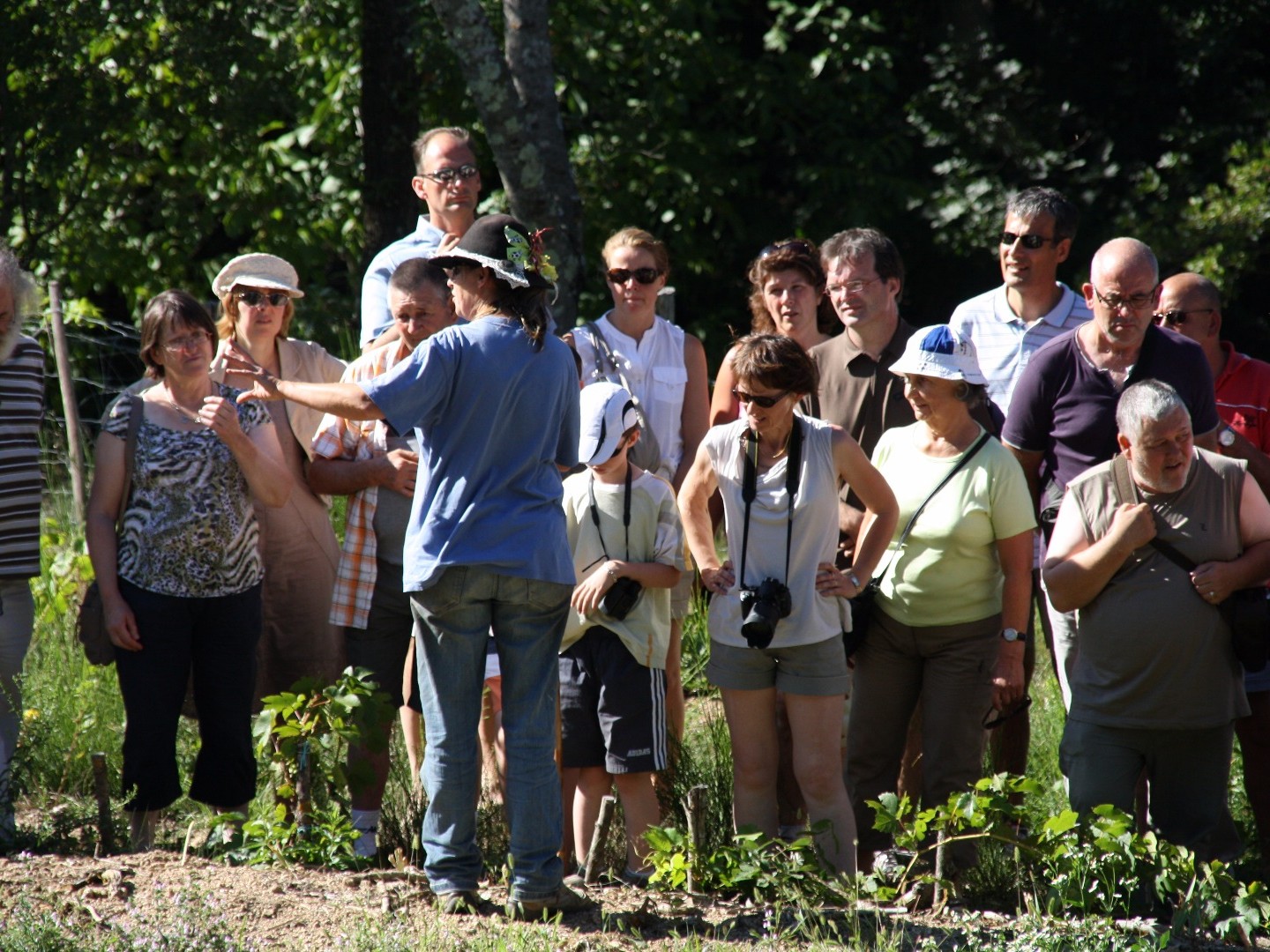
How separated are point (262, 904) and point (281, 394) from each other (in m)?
1.41

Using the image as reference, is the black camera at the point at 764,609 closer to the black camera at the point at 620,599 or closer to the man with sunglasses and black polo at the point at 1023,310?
the black camera at the point at 620,599

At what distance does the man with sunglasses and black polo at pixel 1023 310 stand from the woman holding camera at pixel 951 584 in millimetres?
642

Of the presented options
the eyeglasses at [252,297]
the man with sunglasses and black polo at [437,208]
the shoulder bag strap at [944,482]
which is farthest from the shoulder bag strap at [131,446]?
the shoulder bag strap at [944,482]

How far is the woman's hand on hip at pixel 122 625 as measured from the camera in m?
4.48

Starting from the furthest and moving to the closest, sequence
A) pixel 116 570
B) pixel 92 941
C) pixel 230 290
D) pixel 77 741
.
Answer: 1. pixel 77 741
2. pixel 230 290
3. pixel 116 570
4. pixel 92 941

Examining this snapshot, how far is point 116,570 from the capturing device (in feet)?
15.0

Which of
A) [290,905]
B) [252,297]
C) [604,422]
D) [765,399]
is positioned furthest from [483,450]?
[252,297]

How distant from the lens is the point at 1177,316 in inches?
202

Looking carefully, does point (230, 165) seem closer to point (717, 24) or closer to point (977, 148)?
point (717, 24)

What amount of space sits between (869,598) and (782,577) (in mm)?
392

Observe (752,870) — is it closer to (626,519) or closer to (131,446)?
(626,519)

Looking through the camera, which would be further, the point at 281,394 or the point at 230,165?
the point at 230,165

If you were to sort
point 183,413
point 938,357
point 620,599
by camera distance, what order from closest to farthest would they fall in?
point 620,599
point 938,357
point 183,413

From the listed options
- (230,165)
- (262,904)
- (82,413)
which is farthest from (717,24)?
A: (262,904)
